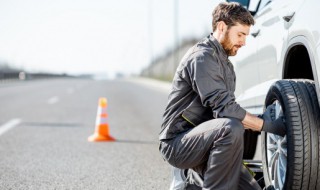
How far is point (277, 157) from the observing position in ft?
12.5

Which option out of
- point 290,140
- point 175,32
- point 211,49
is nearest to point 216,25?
point 211,49

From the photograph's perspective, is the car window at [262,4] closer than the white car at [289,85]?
No

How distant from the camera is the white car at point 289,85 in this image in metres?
3.29

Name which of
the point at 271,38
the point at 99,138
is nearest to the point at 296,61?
the point at 271,38

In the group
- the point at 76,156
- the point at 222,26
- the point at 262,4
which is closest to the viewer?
the point at 222,26

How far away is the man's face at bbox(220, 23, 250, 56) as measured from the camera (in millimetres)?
3648

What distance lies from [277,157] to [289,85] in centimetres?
59

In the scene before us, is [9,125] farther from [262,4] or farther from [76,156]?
[262,4]

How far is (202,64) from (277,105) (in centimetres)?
66

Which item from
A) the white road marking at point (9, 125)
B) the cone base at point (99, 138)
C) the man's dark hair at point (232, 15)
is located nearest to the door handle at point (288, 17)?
the man's dark hair at point (232, 15)

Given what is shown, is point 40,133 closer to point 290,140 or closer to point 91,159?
point 91,159

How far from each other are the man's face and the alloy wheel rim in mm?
508

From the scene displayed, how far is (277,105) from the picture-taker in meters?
3.76

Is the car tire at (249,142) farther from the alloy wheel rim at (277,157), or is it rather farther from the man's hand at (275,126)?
the man's hand at (275,126)
